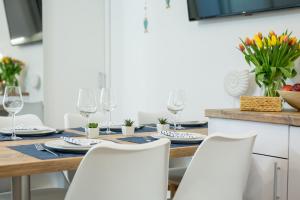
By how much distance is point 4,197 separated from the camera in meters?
2.00

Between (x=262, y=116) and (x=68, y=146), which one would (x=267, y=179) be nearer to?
(x=262, y=116)

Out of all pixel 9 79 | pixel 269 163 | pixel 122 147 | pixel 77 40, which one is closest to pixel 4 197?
pixel 122 147

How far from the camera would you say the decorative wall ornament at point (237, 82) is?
2.87 meters

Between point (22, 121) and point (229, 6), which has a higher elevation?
point (229, 6)

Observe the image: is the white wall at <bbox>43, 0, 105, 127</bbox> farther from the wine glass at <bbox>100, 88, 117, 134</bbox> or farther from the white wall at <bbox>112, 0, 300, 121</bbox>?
the wine glass at <bbox>100, 88, 117, 134</bbox>

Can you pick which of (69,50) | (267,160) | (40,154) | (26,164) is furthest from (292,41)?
(69,50)

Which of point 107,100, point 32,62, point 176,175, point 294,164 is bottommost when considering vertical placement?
point 176,175

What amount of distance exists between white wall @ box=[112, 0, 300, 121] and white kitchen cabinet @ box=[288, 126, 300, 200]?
108cm

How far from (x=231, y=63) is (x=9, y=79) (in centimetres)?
196

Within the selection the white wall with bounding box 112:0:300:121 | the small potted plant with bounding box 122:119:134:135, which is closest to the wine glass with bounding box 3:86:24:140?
the small potted plant with bounding box 122:119:134:135

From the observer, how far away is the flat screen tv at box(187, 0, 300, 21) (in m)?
2.67

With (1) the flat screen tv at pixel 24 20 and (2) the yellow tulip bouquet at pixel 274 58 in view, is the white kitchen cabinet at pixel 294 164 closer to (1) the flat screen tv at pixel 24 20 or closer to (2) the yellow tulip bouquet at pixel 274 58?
(2) the yellow tulip bouquet at pixel 274 58

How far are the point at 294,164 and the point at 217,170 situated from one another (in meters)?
0.33

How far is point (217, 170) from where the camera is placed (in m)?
1.66
